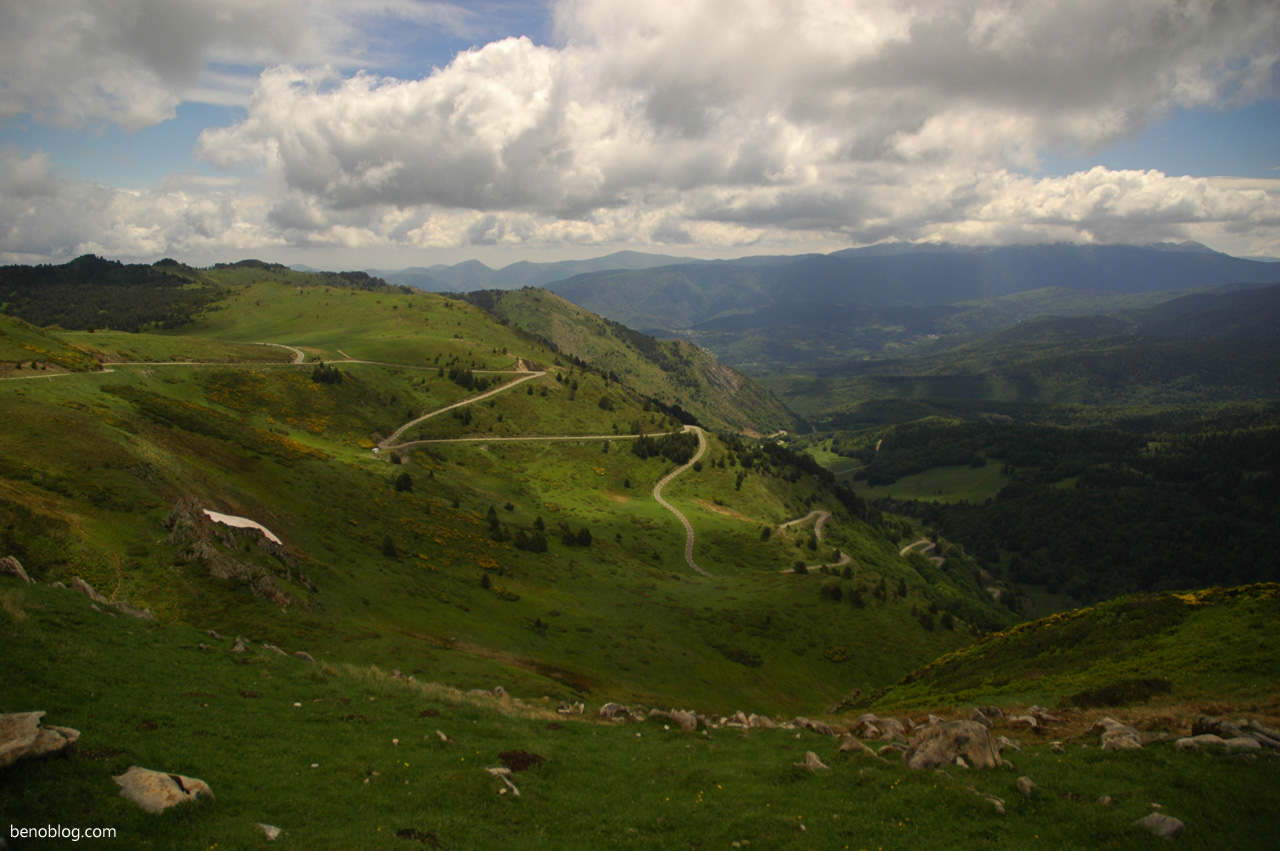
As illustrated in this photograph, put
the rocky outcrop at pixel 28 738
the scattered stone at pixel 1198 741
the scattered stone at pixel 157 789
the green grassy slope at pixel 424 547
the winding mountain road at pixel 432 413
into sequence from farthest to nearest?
the winding mountain road at pixel 432 413
the green grassy slope at pixel 424 547
the scattered stone at pixel 1198 741
the scattered stone at pixel 157 789
the rocky outcrop at pixel 28 738

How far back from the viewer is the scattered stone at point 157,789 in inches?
597

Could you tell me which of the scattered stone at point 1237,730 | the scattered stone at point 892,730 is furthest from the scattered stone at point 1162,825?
the scattered stone at point 892,730

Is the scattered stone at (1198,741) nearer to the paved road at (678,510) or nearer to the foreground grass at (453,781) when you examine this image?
the foreground grass at (453,781)

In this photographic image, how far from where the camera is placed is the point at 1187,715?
2597cm

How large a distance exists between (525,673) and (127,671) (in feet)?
88.4

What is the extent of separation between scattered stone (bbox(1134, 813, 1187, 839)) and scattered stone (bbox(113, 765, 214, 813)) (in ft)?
89.6

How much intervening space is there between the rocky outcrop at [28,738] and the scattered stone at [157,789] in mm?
1725

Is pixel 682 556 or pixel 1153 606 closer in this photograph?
pixel 1153 606

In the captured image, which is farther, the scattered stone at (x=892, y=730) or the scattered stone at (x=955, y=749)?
the scattered stone at (x=892, y=730)

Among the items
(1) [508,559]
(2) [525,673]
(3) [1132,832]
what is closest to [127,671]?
(2) [525,673]

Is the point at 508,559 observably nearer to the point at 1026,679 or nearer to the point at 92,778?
the point at 1026,679

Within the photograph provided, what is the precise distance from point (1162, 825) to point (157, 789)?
28.4m

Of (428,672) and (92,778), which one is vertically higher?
(92,778)

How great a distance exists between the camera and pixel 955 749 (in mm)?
23391
